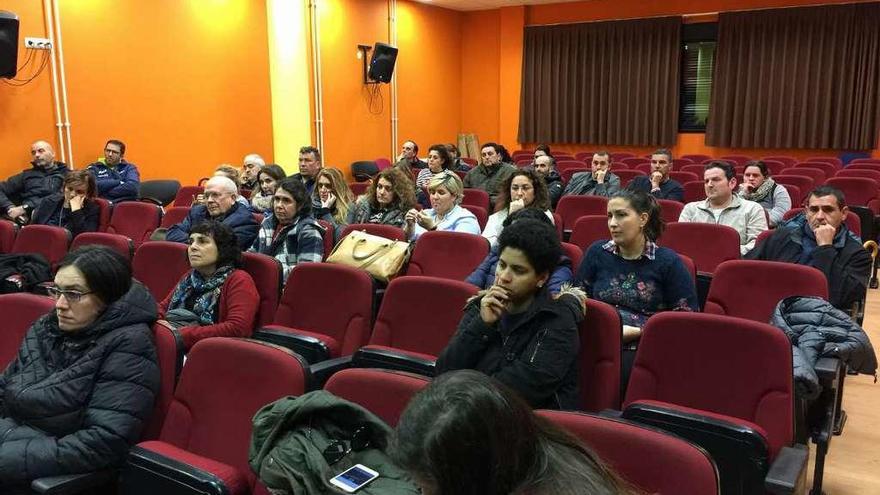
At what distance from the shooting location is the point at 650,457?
139 centimetres

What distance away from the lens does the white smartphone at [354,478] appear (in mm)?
1361

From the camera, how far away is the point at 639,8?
36.8 ft

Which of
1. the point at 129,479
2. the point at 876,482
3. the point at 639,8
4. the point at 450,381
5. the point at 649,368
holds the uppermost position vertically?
the point at 639,8

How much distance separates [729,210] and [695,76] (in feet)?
24.9

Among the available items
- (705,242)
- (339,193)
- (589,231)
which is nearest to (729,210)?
(705,242)

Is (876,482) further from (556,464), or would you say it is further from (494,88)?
(494,88)

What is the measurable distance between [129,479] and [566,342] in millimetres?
1260

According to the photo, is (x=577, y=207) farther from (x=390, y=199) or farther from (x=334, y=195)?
(x=334, y=195)

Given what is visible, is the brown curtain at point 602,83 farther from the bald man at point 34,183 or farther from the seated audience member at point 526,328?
the seated audience member at point 526,328

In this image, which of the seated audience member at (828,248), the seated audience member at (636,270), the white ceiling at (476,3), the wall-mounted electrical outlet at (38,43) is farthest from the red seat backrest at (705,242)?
the white ceiling at (476,3)

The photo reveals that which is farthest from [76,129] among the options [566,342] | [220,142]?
[566,342]

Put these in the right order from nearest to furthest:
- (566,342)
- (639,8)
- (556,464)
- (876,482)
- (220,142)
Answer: (556,464) < (566,342) < (876,482) < (220,142) < (639,8)

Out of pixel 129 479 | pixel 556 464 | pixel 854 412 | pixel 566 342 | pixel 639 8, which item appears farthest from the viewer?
pixel 639 8

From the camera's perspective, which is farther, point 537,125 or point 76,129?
point 537,125
